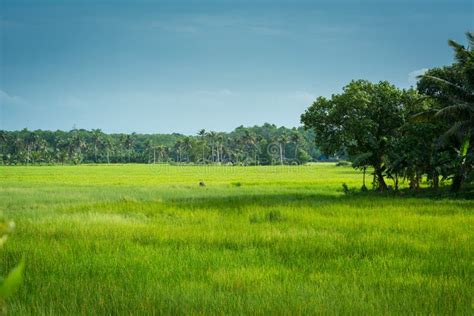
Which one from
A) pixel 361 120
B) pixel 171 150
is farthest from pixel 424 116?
pixel 171 150

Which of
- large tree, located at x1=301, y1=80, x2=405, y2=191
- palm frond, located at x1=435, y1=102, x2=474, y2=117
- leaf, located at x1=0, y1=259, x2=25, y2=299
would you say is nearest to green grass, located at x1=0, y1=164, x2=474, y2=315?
leaf, located at x1=0, y1=259, x2=25, y2=299

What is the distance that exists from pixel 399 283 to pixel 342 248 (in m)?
3.12

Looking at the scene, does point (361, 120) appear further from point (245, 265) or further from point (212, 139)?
point (212, 139)

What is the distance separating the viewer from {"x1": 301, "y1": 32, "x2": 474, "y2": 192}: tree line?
2405 centimetres

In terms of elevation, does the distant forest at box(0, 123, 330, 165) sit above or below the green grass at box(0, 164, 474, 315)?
above

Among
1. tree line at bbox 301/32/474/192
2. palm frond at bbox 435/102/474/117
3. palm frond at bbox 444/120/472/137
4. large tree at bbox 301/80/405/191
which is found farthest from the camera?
large tree at bbox 301/80/405/191

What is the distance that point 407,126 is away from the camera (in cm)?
2800

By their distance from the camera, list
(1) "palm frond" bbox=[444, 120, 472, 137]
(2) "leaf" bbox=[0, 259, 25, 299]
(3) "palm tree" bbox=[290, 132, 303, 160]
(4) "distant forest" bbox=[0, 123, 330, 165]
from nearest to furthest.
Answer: (2) "leaf" bbox=[0, 259, 25, 299]
(1) "palm frond" bbox=[444, 120, 472, 137]
(4) "distant forest" bbox=[0, 123, 330, 165]
(3) "palm tree" bbox=[290, 132, 303, 160]

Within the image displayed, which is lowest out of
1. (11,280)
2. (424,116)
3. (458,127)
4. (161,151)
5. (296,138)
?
(11,280)

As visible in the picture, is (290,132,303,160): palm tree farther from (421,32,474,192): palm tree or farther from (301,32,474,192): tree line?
(421,32,474,192): palm tree

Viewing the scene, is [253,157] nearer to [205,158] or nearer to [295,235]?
[205,158]

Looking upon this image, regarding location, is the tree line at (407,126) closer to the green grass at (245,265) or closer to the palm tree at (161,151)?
the green grass at (245,265)

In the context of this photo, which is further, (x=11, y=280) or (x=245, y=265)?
(x=245, y=265)

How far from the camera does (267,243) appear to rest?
10898mm
